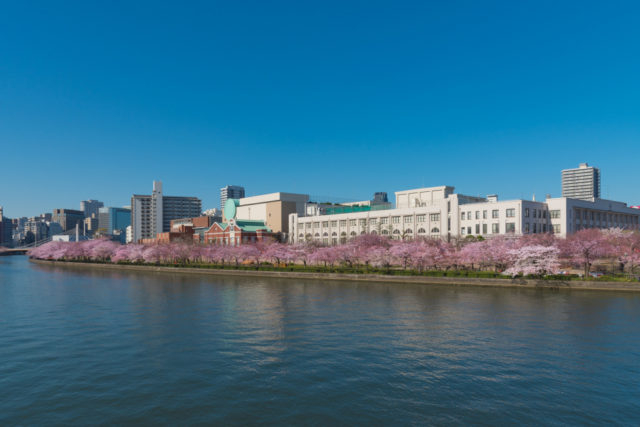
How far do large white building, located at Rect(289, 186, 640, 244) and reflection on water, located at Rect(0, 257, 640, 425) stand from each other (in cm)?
5026

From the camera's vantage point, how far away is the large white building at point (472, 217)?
9369cm

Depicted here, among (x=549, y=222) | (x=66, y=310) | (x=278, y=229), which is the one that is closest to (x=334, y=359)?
(x=66, y=310)

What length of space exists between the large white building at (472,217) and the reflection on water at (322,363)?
50.3 meters

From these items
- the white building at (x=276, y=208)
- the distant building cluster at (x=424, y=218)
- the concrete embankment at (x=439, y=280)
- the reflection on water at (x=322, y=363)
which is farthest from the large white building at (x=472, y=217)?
the reflection on water at (x=322, y=363)

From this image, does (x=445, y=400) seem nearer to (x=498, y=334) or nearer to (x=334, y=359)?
(x=334, y=359)

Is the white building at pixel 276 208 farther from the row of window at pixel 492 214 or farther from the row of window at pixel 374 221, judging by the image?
the row of window at pixel 492 214

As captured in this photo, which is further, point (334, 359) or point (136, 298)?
point (136, 298)

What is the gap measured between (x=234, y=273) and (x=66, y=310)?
4832 centimetres

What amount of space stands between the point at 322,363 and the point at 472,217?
8173 cm

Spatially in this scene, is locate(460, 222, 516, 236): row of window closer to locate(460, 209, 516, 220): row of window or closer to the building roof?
locate(460, 209, 516, 220): row of window

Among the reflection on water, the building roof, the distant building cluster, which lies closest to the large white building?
the distant building cluster

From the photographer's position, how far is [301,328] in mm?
34125

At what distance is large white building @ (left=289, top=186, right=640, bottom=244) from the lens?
9369cm

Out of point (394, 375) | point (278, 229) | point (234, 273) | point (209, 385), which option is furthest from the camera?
point (278, 229)
